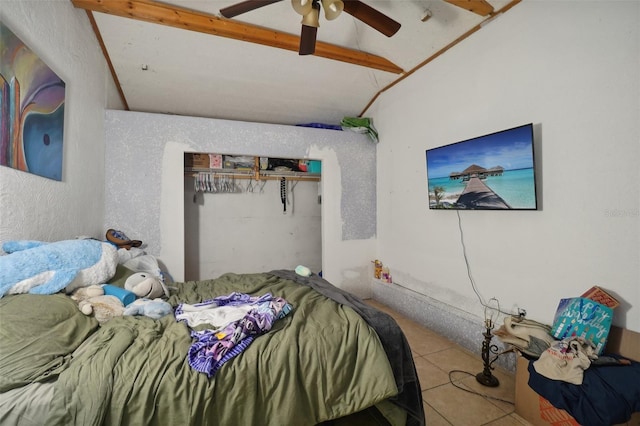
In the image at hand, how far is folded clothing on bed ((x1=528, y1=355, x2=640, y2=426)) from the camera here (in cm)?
127

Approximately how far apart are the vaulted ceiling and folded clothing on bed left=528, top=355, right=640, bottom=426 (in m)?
2.47

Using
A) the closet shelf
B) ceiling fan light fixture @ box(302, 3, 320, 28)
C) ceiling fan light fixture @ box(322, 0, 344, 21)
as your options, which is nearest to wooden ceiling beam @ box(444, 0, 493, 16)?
ceiling fan light fixture @ box(322, 0, 344, 21)

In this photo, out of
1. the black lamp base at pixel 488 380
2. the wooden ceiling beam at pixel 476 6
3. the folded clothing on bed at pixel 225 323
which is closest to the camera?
the folded clothing on bed at pixel 225 323

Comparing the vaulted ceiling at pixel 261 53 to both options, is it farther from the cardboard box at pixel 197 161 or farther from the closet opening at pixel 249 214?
the closet opening at pixel 249 214

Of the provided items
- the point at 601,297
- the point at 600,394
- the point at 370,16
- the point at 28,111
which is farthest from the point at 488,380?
the point at 28,111

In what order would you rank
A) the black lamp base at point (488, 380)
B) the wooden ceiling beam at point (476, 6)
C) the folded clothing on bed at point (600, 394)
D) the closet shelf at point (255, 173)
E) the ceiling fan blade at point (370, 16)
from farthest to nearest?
1. the closet shelf at point (255, 173)
2. the wooden ceiling beam at point (476, 6)
3. the black lamp base at point (488, 380)
4. the ceiling fan blade at point (370, 16)
5. the folded clothing on bed at point (600, 394)

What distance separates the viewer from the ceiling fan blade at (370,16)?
1809mm

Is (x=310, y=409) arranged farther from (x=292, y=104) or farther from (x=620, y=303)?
(x=292, y=104)

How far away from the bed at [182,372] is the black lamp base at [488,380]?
0.82m

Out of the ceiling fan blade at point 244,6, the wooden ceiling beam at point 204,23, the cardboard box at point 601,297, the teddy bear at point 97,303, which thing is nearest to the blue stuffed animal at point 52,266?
the teddy bear at point 97,303

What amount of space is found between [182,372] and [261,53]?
2.83 m

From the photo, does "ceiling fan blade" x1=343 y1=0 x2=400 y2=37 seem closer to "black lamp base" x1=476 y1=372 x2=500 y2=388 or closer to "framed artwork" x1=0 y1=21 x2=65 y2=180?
"framed artwork" x1=0 y1=21 x2=65 y2=180

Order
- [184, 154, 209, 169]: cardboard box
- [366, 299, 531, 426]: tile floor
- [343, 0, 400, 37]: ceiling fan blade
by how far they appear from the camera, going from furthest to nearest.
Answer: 1. [184, 154, 209, 169]: cardboard box
2. [343, 0, 400, 37]: ceiling fan blade
3. [366, 299, 531, 426]: tile floor

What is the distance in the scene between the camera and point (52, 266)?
1402 millimetres
